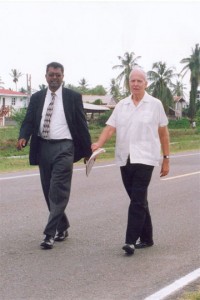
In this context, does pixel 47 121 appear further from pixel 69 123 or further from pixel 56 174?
pixel 56 174

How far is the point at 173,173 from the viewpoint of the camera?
14766 mm

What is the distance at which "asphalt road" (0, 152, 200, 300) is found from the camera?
192 inches

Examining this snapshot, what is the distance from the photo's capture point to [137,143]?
602 cm

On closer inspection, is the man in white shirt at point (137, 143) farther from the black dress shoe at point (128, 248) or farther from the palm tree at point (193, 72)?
the palm tree at point (193, 72)

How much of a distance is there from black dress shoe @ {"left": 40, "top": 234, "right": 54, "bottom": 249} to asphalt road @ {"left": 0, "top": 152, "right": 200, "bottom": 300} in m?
0.06

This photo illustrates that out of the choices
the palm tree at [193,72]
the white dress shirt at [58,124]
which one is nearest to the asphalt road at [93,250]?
the white dress shirt at [58,124]

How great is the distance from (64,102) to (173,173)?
8746 millimetres

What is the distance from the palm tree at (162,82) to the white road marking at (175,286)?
232 ft

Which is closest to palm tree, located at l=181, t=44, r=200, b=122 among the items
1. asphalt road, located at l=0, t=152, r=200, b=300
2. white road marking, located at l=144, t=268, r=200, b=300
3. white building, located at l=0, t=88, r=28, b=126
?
white building, located at l=0, t=88, r=28, b=126

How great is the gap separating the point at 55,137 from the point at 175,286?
7.09 ft

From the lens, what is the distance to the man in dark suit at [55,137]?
20.5ft

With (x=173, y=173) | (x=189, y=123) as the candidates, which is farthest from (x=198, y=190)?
(x=189, y=123)

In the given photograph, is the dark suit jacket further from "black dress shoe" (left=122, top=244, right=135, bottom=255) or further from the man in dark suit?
"black dress shoe" (left=122, top=244, right=135, bottom=255)

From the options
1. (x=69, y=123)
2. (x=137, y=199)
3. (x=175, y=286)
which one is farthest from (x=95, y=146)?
(x=175, y=286)
